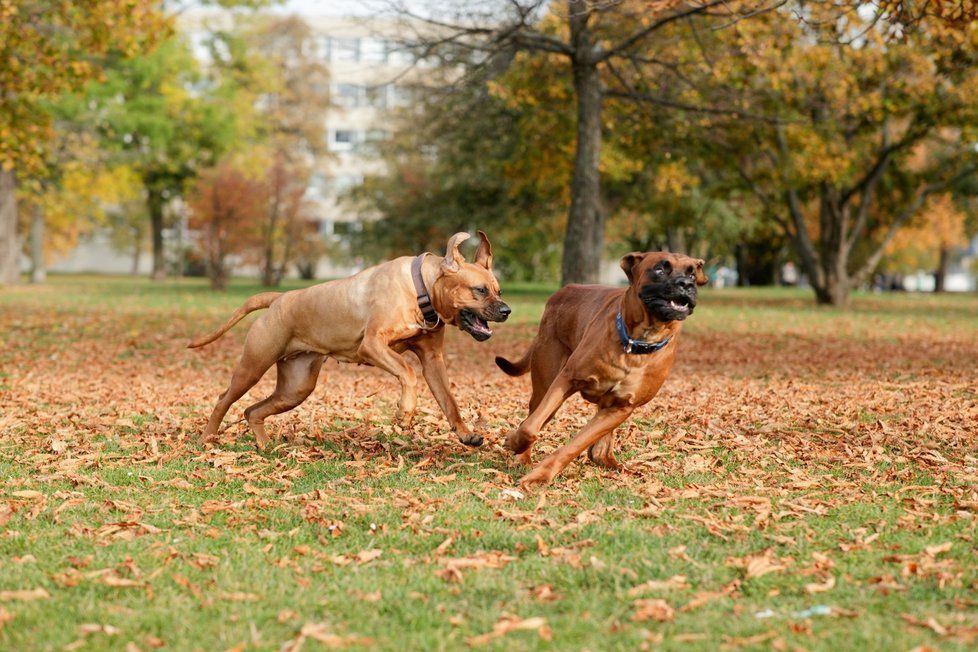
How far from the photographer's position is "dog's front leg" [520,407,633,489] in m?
6.17

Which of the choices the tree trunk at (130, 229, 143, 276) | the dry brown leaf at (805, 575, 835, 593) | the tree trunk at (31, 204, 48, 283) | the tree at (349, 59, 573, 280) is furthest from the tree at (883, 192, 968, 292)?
the tree trunk at (130, 229, 143, 276)

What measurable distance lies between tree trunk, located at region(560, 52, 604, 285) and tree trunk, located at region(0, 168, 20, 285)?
2224 cm

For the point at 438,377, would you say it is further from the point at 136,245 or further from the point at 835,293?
the point at 136,245

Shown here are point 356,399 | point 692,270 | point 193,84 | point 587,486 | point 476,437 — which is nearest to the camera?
point 692,270

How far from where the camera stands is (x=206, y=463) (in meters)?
6.97

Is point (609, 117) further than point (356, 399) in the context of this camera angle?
Yes

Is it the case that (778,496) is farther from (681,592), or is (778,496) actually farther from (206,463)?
(206,463)

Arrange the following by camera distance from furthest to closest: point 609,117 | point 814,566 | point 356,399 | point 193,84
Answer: point 193,84 < point 609,117 < point 356,399 < point 814,566

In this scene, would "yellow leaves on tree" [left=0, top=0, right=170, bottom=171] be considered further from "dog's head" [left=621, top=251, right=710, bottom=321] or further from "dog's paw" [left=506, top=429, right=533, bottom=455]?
"dog's head" [left=621, top=251, right=710, bottom=321]

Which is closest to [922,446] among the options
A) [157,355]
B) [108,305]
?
[157,355]

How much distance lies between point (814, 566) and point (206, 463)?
4.11m

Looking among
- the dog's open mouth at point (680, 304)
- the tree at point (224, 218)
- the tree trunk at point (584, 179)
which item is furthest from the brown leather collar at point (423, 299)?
the tree at point (224, 218)

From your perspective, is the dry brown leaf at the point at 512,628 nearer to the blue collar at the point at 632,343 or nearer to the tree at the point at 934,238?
the blue collar at the point at 632,343

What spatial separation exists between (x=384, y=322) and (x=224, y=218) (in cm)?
2962
